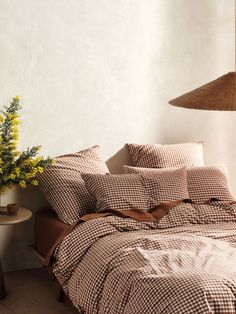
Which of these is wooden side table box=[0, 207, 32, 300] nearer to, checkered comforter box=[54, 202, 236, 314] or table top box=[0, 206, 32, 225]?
table top box=[0, 206, 32, 225]

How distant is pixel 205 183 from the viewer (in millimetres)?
3830

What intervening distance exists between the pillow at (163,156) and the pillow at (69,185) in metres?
0.36

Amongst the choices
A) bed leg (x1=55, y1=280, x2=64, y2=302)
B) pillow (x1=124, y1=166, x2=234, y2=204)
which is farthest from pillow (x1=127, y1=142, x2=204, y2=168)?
bed leg (x1=55, y1=280, x2=64, y2=302)

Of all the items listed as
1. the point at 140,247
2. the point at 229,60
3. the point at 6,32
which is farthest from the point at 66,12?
the point at 140,247

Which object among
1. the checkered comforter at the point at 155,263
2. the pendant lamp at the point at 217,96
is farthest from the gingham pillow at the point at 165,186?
the pendant lamp at the point at 217,96

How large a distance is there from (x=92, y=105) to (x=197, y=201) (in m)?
1.04

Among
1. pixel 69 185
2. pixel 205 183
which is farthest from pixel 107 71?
pixel 205 183

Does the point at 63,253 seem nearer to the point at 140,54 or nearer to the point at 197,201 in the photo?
the point at 197,201

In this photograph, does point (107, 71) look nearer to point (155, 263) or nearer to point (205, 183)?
point (205, 183)

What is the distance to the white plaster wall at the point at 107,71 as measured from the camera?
3877 mm

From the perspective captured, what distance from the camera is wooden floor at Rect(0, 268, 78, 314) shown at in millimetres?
3334

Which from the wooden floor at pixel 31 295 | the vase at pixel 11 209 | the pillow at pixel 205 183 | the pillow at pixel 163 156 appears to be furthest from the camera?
the pillow at pixel 163 156

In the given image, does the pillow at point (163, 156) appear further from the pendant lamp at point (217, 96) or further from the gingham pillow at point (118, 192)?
the pendant lamp at point (217, 96)

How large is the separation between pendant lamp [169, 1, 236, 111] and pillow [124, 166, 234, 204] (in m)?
1.47
